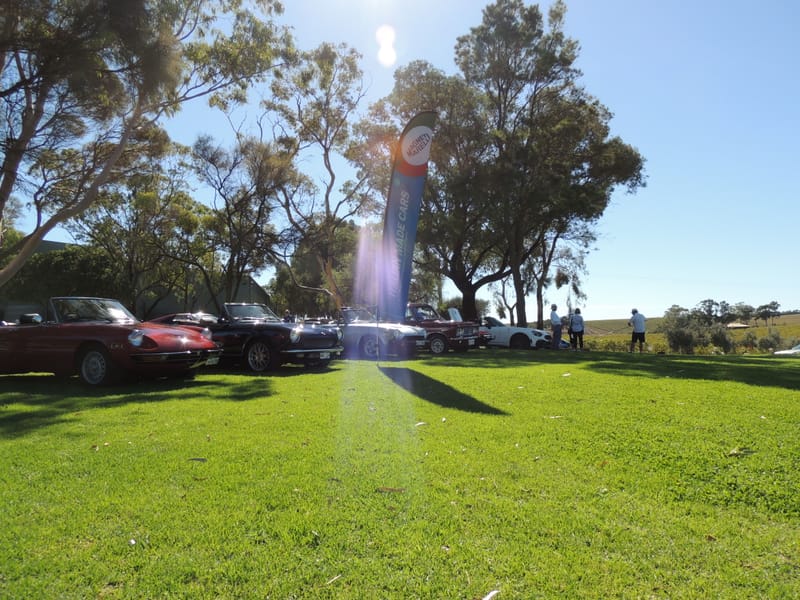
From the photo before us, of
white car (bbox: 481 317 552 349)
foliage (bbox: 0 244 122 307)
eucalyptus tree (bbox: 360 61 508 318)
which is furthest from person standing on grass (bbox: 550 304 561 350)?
foliage (bbox: 0 244 122 307)

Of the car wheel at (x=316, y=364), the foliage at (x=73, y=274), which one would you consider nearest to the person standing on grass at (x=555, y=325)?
the car wheel at (x=316, y=364)

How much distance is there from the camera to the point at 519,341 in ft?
70.4

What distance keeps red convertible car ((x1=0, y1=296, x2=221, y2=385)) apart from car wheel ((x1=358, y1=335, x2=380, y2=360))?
581cm

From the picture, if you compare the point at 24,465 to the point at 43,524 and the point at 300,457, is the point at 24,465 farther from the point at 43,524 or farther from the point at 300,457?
the point at 300,457

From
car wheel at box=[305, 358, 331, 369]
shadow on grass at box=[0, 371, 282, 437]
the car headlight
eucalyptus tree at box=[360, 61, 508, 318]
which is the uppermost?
eucalyptus tree at box=[360, 61, 508, 318]

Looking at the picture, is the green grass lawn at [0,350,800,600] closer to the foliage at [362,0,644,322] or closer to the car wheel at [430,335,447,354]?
the car wheel at [430,335,447,354]

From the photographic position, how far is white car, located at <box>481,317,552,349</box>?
68.8 feet

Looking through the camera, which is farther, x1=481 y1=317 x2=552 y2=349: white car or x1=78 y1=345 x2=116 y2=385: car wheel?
x1=481 y1=317 x2=552 y2=349: white car

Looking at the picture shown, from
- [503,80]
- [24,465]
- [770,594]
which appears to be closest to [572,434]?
[770,594]

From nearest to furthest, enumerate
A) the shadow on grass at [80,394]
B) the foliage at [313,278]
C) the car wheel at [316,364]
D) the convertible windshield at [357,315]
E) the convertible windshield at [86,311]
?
the shadow on grass at [80,394], the convertible windshield at [86,311], the car wheel at [316,364], the convertible windshield at [357,315], the foliage at [313,278]

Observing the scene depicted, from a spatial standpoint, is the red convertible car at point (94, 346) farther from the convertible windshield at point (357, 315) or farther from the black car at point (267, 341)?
the convertible windshield at point (357, 315)

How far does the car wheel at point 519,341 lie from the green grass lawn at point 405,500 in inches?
599

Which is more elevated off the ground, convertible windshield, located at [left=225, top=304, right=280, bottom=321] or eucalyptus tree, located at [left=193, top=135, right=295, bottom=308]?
eucalyptus tree, located at [left=193, top=135, right=295, bottom=308]

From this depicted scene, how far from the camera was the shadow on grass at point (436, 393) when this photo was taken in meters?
6.01
